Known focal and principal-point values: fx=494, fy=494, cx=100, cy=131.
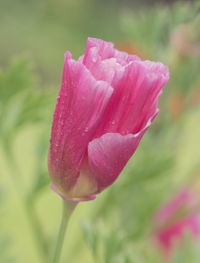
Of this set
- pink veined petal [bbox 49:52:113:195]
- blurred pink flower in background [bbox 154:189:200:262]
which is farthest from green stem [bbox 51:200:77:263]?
blurred pink flower in background [bbox 154:189:200:262]

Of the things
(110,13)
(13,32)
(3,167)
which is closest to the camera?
(3,167)

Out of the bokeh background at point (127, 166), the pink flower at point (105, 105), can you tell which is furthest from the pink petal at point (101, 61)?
the bokeh background at point (127, 166)

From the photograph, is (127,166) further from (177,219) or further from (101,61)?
(101,61)

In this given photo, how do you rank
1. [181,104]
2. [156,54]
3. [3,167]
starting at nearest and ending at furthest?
[156,54]
[181,104]
[3,167]

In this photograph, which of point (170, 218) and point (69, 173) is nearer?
point (69, 173)

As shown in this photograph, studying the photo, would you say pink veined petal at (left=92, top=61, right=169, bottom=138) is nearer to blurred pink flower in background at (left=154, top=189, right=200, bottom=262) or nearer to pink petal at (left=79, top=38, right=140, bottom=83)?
pink petal at (left=79, top=38, right=140, bottom=83)

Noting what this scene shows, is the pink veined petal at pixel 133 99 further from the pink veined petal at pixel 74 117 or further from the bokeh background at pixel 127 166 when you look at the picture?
the bokeh background at pixel 127 166

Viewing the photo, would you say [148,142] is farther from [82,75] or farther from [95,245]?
[82,75]

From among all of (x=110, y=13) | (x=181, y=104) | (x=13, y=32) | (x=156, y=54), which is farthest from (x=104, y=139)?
(x=110, y=13)
